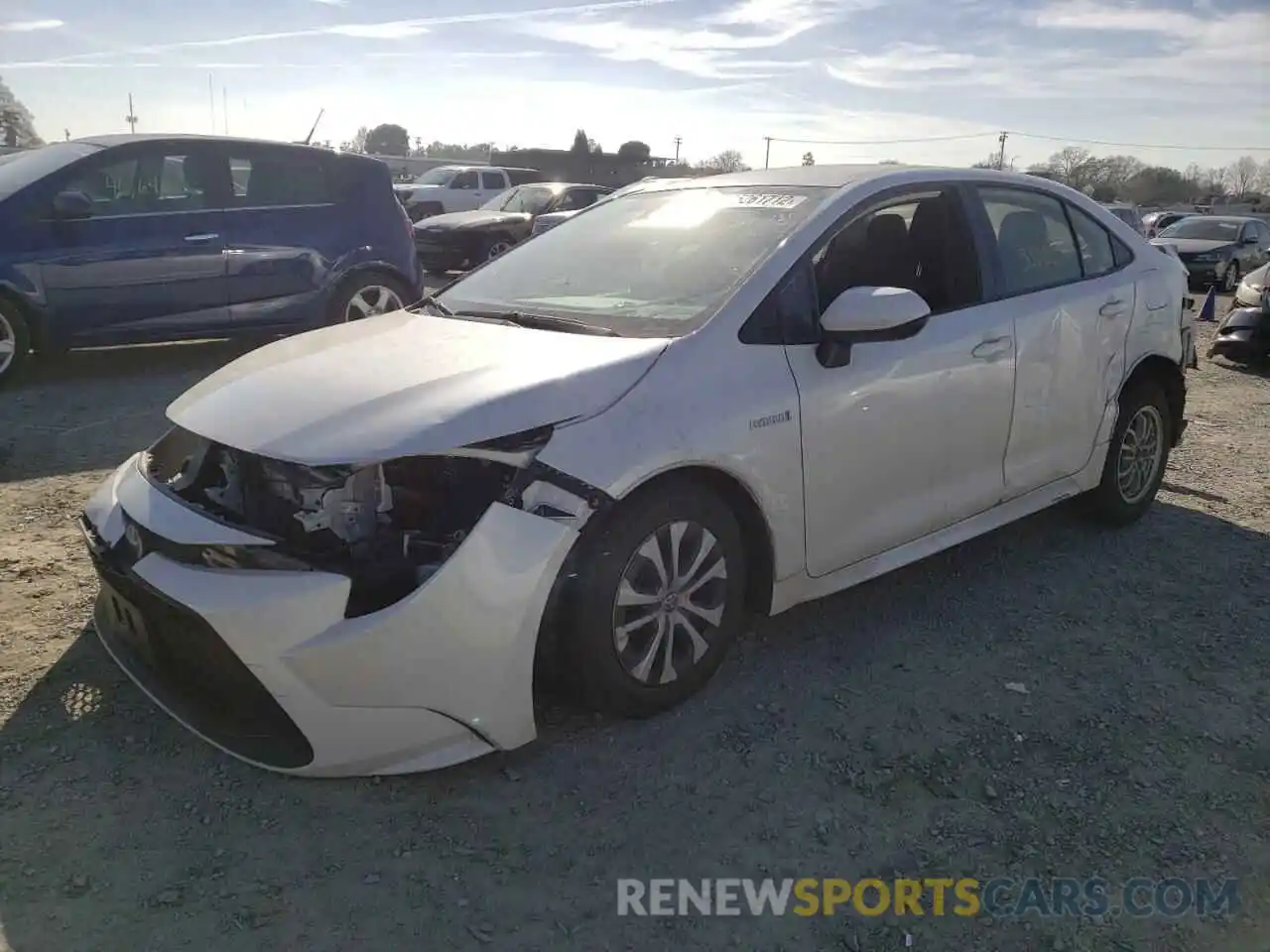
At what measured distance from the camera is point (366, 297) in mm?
8031

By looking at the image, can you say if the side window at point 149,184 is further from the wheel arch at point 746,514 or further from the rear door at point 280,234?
the wheel arch at point 746,514

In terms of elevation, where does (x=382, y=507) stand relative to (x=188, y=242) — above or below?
below

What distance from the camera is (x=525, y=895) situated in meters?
2.35

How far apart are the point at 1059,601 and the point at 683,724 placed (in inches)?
74.4

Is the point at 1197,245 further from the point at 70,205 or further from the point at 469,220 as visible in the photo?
the point at 70,205

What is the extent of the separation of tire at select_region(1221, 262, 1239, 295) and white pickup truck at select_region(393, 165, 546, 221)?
15.4 metres

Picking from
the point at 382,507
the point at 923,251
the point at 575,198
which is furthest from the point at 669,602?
the point at 575,198

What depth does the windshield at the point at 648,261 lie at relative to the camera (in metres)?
3.26

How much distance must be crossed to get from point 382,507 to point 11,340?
5457 millimetres

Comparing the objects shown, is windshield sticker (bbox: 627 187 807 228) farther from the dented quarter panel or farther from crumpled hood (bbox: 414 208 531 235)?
crumpled hood (bbox: 414 208 531 235)

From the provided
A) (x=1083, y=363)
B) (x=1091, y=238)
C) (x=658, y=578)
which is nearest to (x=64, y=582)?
(x=658, y=578)

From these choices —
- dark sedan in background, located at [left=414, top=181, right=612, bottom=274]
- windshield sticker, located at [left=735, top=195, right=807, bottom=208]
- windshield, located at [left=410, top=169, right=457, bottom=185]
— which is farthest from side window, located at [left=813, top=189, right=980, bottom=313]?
windshield, located at [left=410, top=169, right=457, bottom=185]

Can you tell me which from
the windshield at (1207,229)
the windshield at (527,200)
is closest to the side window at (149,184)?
the windshield at (527,200)

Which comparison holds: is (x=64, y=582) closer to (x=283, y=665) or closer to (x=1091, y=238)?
(x=283, y=665)
